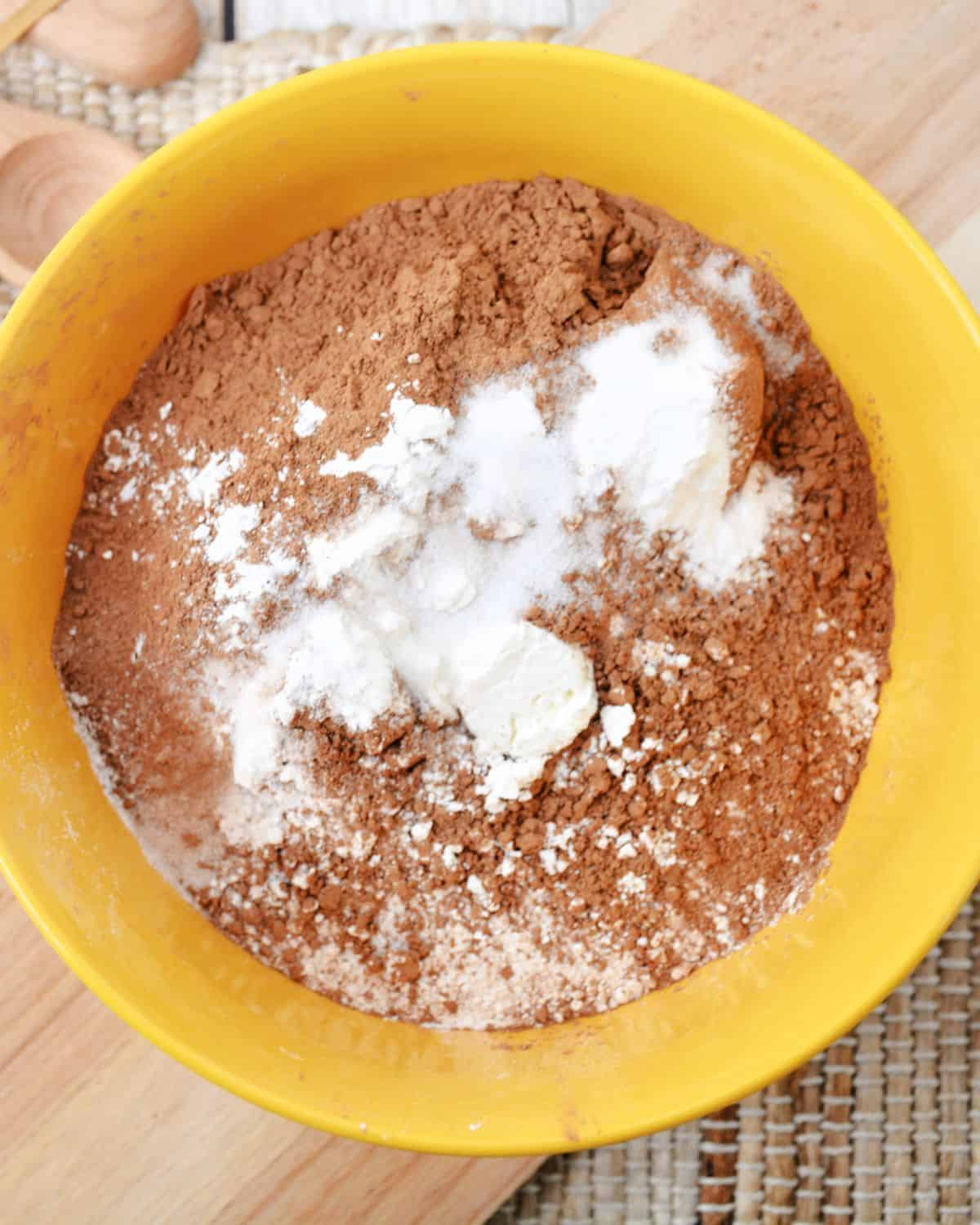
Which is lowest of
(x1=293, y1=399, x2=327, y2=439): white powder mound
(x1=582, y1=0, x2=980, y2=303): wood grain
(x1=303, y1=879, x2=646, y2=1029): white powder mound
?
(x1=303, y1=879, x2=646, y2=1029): white powder mound

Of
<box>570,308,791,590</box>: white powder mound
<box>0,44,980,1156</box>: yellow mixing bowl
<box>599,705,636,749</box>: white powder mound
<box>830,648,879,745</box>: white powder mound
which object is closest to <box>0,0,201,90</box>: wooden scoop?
<box>0,44,980,1156</box>: yellow mixing bowl

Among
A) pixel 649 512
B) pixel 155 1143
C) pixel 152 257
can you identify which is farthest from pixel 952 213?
pixel 155 1143

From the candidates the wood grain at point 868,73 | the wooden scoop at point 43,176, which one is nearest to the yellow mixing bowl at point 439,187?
the wood grain at point 868,73

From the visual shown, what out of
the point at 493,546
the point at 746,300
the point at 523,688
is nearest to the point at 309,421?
the point at 493,546

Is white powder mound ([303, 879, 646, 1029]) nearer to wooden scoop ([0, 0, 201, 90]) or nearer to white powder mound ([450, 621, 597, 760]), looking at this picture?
white powder mound ([450, 621, 597, 760])

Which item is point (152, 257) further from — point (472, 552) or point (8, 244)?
point (472, 552)

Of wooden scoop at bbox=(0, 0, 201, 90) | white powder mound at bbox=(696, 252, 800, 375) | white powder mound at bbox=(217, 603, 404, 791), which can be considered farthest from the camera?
wooden scoop at bbox=(0, 0, 201, 90)
